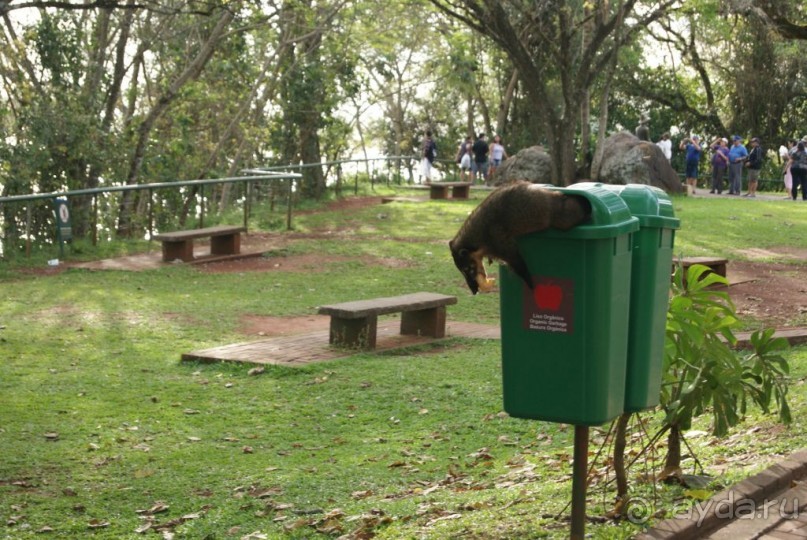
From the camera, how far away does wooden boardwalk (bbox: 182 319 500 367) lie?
1009 centimetres

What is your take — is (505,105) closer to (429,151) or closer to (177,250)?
(429,151)

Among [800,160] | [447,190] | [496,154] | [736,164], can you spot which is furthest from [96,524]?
[496,154]

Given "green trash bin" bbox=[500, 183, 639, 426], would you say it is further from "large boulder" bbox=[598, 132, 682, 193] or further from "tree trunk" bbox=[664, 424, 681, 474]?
"large boulder" bbox=[598, 132, 682, 193]

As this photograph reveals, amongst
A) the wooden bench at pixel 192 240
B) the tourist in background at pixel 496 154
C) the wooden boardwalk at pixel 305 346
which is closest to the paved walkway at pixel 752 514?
the wooden boardwalk at pixel 305 346

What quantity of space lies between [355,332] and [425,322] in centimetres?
104

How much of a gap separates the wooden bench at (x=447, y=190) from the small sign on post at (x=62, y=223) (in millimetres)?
12838

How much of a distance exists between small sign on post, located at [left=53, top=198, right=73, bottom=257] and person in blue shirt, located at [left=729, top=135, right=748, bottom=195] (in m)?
19.9

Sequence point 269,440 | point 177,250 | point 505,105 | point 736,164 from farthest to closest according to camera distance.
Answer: point 505,105 < point 736,164 < point 177,250 < point 269,440

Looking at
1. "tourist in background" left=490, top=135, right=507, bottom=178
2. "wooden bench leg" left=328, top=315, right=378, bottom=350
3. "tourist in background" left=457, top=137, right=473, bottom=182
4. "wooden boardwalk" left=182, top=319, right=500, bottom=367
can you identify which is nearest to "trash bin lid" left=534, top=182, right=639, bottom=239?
"wooden boardwalk" left=182, top=319, right=500, bottom=367

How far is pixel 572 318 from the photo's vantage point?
4.57 meters

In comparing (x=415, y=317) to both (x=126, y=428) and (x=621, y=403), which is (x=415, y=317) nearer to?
(x=126, y=428)

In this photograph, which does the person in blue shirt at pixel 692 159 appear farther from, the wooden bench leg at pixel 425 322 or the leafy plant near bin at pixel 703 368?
the leafy plant near bin at pixel 703 368

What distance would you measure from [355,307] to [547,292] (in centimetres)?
608

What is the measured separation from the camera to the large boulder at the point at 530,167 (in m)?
29.3
